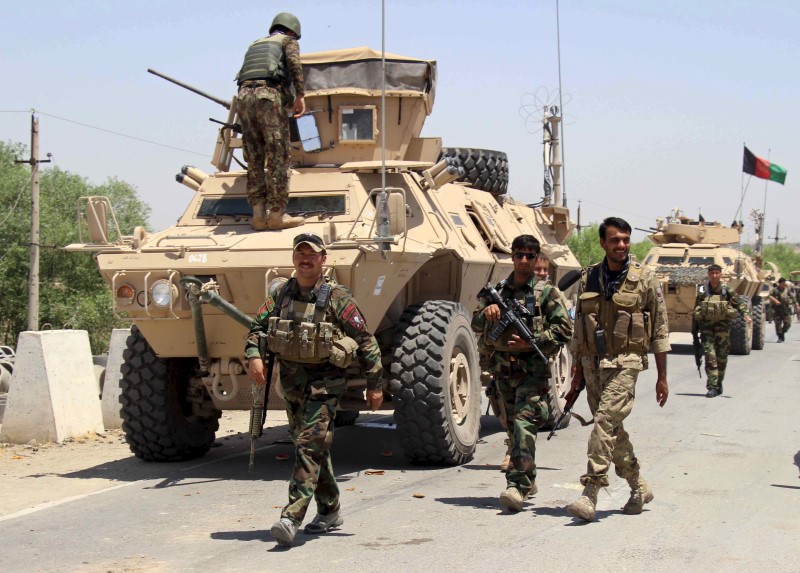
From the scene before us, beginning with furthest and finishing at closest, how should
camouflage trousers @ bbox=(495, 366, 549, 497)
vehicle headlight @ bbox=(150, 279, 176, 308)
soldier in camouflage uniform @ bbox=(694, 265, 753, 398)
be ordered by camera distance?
soldier in camouflage uniform @ bbox=(694, 265, 753, 398)
vehicle headlight @ bbox=(150, 279, 176, 308)
camouflage trousers @ bbox=(495, 366, 549, 497)

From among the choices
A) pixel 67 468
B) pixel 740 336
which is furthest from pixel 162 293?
pixel 740 336

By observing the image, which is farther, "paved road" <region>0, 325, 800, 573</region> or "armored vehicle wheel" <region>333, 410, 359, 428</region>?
"armored vehicle wheel" <region>333, 410, 359, 428</region>

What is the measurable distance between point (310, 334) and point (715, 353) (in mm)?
9737

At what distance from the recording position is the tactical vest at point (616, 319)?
6609mm

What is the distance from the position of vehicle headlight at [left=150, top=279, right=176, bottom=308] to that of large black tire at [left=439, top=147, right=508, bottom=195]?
4285mm

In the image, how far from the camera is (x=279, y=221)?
353 inches

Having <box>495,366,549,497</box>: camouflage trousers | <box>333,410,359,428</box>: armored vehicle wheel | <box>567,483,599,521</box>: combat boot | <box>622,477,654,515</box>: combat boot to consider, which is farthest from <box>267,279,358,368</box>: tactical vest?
<box>333,410,359,428</box>: armored vehicle wheel

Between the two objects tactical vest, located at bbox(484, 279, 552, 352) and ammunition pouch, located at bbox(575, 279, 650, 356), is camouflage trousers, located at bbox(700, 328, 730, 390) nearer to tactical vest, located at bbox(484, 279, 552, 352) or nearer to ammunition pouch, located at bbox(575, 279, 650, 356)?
tactical vest, located at bbox(484, 279, 552, 352)

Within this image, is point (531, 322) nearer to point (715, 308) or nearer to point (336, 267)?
point (336, 267)

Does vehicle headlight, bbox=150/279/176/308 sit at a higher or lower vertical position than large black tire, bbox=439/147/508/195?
lower

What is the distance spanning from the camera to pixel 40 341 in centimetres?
1034

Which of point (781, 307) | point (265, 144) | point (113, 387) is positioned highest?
point (265, 144)

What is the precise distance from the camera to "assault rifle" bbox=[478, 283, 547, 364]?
693 centimetres

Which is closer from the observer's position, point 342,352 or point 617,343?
point 342,352
